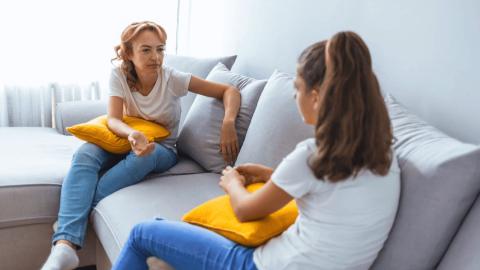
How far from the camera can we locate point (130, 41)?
76.7 inches

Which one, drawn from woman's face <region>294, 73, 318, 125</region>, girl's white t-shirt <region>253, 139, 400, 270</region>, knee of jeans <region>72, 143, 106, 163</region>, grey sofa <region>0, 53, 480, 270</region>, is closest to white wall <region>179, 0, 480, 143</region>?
grey sofa <region>0, 53, 480, 270</region>

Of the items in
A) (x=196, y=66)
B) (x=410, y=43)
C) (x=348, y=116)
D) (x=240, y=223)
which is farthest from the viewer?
(x=196, y=66)

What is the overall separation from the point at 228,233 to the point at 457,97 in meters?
0.78

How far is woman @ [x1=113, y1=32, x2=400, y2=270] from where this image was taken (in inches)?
39.8

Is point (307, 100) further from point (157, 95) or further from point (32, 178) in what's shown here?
point (32, 178)

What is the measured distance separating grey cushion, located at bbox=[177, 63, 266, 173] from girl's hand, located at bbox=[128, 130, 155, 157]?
0.86 ft

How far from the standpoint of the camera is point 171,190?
1769mm

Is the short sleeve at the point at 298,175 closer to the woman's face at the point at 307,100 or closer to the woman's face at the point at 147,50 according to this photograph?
the woman's face at the point at 307,100

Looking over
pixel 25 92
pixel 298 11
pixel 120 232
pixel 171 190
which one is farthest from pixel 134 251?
pixel 25 92

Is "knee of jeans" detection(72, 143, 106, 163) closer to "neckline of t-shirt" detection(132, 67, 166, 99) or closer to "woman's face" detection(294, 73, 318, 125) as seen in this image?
"neckline of t-shirt" detection(132, 67, 166, 99)

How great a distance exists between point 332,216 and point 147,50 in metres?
1.17

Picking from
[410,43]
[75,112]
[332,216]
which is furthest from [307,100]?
[75,112]

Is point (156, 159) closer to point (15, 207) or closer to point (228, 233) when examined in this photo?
point (15, 207)

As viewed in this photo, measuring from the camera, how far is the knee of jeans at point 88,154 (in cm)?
185
